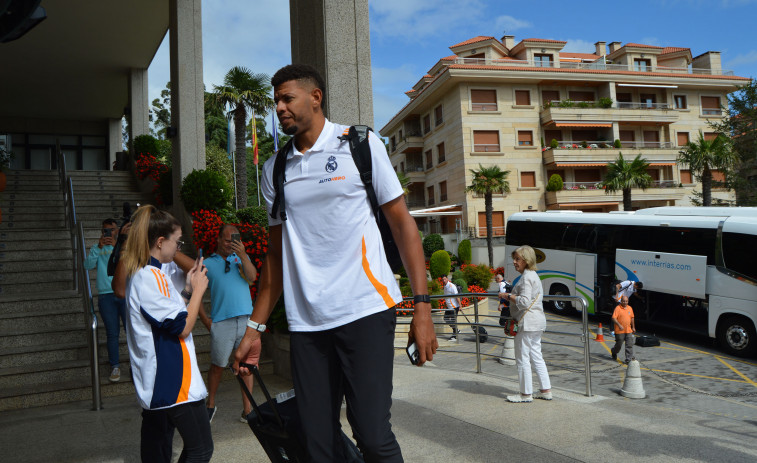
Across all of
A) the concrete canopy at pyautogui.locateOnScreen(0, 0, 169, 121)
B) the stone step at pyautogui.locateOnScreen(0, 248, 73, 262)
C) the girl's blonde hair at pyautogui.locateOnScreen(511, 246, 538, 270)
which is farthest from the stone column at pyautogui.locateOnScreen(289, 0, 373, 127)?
the concrete canopy at pyautogui.locateOnScreen(0, 0, 169, 121)

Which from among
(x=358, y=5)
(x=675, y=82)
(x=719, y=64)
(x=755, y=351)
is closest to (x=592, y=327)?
(x=755, y=351)

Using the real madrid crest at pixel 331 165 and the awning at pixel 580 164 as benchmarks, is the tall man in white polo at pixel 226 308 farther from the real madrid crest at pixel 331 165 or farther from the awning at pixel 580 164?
the awning at pixel 580 164

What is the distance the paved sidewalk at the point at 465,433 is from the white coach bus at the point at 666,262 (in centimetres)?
952

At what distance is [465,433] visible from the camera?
177 inches

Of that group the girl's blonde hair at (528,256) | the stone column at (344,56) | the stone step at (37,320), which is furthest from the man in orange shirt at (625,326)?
the stone step at (37,320)

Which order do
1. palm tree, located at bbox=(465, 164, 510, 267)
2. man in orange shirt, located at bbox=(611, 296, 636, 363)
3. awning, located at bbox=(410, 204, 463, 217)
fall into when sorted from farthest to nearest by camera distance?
awning, located at bbox=(410, 204, 463, 217), palm tree, located at bbox=(465, 164, 510, 267), man in orange shirt, located at bbox=(611, 296, 636, 363)

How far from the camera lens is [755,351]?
13.5 m

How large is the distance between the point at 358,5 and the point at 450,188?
124 ft

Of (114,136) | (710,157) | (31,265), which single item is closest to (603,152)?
(710,157)

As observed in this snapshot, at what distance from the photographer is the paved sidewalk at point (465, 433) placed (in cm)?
404

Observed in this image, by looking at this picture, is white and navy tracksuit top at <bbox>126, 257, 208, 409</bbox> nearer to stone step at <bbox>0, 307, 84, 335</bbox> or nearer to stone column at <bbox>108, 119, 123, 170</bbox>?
stone step at <bbox>0, 307, 84, 335</bbox>

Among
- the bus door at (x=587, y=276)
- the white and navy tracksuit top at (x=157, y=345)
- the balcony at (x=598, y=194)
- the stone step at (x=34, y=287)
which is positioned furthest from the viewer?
the balcony at (x=598, y=194)

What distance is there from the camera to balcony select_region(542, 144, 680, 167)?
41.8 meters

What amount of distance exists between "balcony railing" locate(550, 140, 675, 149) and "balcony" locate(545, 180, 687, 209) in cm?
294
